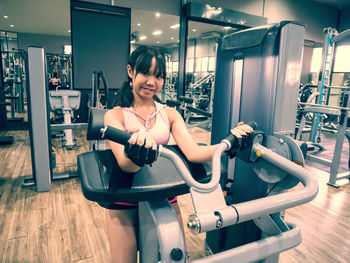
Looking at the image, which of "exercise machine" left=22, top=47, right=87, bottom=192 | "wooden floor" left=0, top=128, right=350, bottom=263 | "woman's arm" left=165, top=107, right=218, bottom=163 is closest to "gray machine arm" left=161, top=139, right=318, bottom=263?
"woman's arm" left=165, top=107, right=218, bottom=163

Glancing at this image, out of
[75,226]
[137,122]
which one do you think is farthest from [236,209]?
[75,226]

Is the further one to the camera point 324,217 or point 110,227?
point 324,217

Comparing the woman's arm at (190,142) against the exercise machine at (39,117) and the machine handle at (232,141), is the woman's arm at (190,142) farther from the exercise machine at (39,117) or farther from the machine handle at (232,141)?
the exercise machine at (39,117)

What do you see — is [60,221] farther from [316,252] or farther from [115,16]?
[115,16]

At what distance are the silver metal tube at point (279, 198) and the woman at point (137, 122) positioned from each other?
0.80 ft

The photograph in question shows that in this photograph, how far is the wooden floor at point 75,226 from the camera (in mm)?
1661

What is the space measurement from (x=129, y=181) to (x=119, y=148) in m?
0.15

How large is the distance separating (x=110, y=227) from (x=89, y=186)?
36 centimetres

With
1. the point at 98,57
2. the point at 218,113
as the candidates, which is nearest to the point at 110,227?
the point at 218,113

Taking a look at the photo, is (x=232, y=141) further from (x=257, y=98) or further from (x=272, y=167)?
(x=257, y=98)

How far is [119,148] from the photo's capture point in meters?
0.91

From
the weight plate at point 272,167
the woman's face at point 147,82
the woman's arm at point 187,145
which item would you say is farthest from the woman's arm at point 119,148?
the weight plate at point 272,167

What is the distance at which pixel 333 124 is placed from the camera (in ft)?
20.1

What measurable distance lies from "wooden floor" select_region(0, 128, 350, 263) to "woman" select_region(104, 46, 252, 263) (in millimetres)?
672
